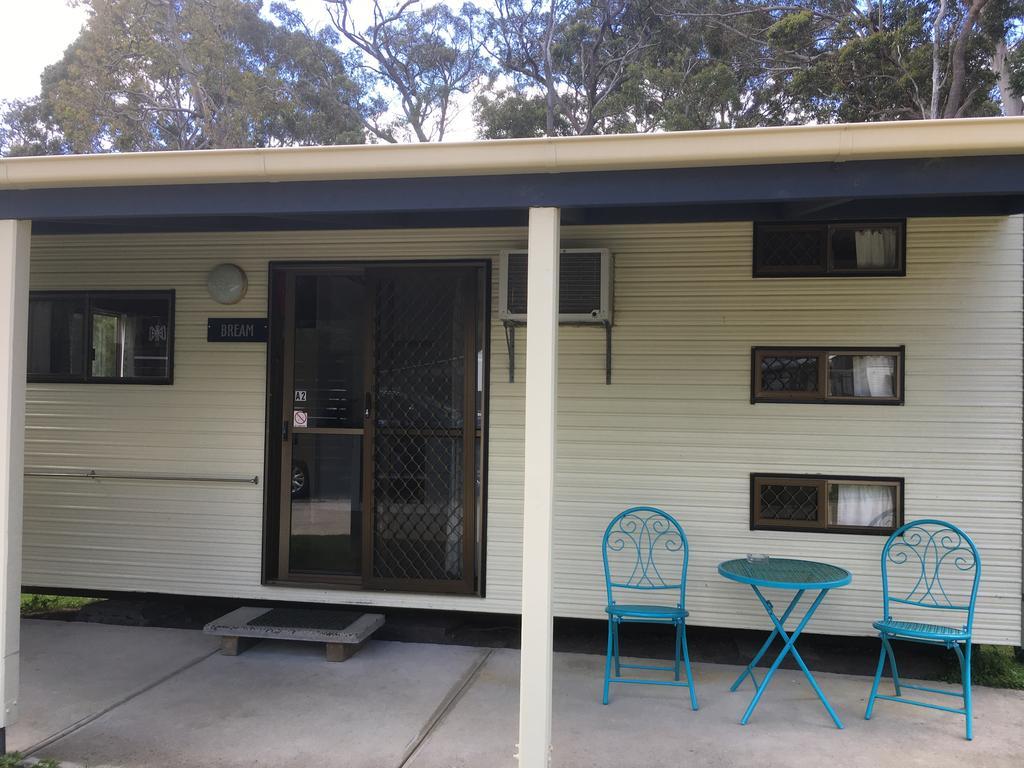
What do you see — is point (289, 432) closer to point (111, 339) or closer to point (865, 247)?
point (111, 339)

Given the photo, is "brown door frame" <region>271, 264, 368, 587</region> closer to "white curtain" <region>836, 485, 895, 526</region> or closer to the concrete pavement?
the concrete pavement

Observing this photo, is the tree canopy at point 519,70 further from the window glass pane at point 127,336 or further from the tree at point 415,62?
the window glass pane at point 127,336

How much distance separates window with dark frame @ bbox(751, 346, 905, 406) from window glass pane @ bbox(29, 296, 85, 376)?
3749 mm

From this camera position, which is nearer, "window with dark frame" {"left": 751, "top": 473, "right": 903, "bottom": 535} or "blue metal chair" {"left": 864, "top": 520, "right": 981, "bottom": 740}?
"blue metal chair" {"left": 864, "top": 520, "right": 981, "bottom": 740}

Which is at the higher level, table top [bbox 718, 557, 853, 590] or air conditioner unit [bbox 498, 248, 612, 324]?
air conditioner unit [bbox 498, 248, 612, 324]

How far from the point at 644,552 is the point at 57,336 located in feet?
11.6

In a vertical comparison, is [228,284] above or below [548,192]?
below

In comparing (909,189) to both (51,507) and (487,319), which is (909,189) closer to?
(487,319)

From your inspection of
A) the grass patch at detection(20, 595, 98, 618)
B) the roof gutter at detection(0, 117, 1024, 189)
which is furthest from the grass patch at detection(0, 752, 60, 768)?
the roof gutter at detection(0, 117, 1024, 189)

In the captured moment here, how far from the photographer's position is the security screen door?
436 cm

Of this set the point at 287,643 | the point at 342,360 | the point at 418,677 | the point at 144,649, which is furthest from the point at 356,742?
the point at 342,360

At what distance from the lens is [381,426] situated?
4418 millimetres

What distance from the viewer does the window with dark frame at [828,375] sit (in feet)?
13.0

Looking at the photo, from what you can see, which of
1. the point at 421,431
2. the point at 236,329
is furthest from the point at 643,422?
the point at 236,329
